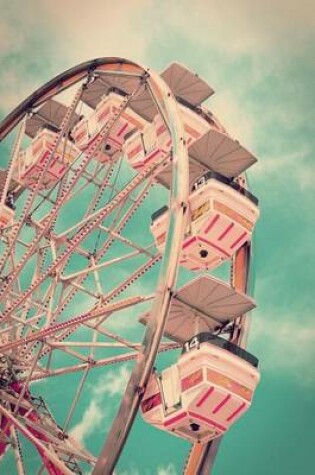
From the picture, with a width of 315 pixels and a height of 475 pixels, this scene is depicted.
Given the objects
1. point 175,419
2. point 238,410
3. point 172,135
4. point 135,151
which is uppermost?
point 135,151

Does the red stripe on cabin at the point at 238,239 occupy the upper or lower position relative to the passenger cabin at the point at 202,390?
upper

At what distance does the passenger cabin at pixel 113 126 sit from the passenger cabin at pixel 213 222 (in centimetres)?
361

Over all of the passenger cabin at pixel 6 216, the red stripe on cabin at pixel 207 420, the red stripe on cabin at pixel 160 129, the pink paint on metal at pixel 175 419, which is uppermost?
the red stripe on cabin at pixel 160 129

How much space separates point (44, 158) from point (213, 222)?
22.7ft

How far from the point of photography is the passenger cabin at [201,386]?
8.89 m

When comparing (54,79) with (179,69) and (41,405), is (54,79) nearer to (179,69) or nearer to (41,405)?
(179,69)

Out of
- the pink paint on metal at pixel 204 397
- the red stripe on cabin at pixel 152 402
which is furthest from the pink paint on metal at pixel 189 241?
the red stripe on cabin at pixel 152 402

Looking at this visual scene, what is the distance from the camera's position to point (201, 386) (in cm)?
893

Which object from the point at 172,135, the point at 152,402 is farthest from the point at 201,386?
the point at 172,135

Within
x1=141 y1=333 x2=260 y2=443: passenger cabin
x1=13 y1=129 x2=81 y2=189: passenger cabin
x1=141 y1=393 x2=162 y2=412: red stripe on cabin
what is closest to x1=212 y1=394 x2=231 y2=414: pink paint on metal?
x1=141 y1=333 x2=260 y2=443: passenger cabin

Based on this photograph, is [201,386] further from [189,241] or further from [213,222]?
[213,222]

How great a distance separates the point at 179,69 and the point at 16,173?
497 centimetres

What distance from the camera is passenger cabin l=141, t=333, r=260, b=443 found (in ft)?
29.1

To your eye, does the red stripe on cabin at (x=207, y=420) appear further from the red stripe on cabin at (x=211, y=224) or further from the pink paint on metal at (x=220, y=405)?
the red stripe on cabin at (x=211, y=224)
